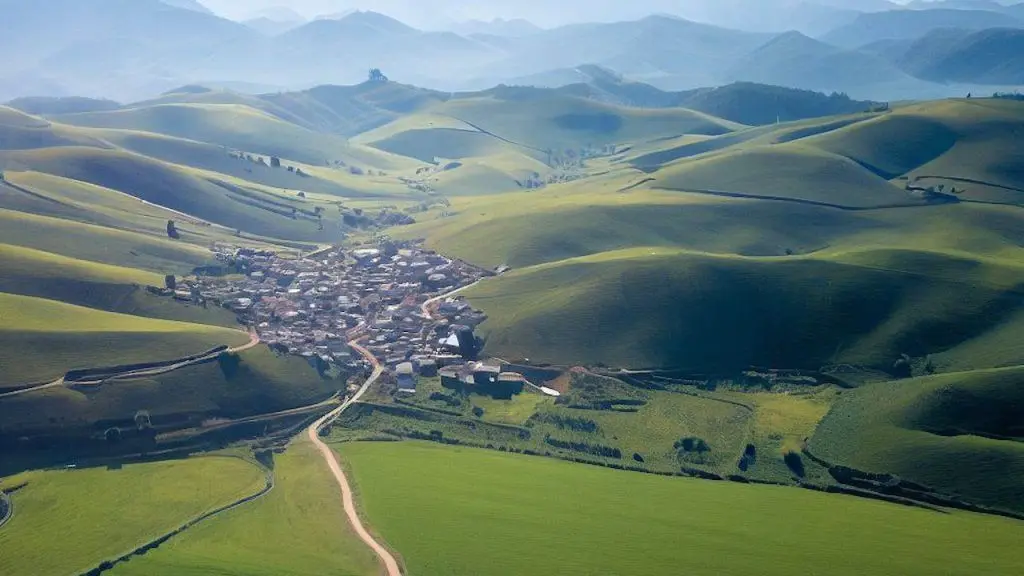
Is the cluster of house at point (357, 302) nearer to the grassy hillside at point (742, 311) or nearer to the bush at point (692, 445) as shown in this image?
the grassy hillside at point (742, 311)

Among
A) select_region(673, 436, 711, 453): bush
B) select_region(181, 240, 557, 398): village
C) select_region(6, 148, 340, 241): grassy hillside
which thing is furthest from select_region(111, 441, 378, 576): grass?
select_region(6, 148, 340, 241): grassy hillside

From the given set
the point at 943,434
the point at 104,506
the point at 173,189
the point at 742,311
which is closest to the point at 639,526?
the point at 943,434

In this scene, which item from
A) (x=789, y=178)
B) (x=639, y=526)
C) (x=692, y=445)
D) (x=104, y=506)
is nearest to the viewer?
(x=639, y=526)

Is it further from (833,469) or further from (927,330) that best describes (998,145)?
(833,469)

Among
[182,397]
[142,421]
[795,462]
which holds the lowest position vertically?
[142,421]

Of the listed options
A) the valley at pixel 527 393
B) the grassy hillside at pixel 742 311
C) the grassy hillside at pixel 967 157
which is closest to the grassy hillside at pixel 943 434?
the valley at pixel 527 393

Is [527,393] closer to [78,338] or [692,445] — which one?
[692,445]
